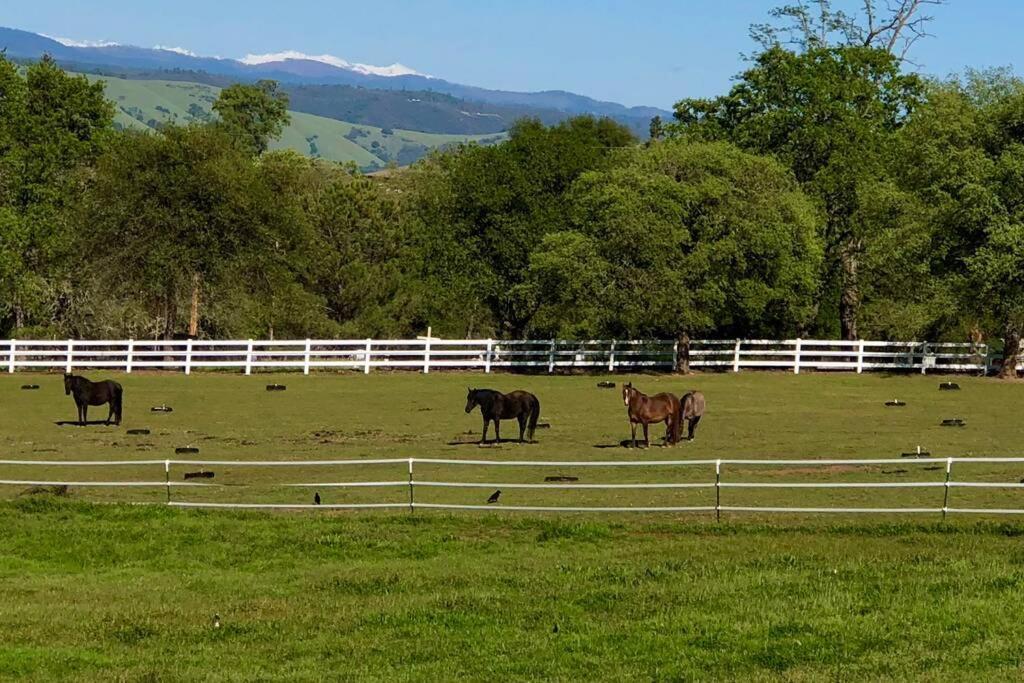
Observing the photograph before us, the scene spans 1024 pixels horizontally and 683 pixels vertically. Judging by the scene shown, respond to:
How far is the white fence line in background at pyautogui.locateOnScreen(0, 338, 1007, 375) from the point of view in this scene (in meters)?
53.3

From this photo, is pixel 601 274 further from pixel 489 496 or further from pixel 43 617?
pixel 43 617

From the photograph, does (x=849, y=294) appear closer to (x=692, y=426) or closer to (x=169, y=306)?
(x=169, y=306)

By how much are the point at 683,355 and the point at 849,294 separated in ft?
Answer: 38.3

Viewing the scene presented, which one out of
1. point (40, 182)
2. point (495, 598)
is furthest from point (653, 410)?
point (40, 182)

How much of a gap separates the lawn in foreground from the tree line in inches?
1205

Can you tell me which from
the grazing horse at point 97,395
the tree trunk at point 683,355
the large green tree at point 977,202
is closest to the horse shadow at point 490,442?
the grazing horse at point 97,395

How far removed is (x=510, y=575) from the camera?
62.0 feet

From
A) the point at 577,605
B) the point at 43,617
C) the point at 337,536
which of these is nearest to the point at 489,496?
the point at 337,536

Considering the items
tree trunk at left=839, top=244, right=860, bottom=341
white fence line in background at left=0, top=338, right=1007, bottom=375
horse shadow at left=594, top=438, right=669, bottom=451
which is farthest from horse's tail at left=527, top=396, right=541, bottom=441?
tree trunk at left=839, top=244, right=860, bottom=341

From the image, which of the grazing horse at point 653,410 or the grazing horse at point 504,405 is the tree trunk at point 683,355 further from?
the grazing horse at point 653,410

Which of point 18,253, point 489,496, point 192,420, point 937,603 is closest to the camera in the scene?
point 937,603

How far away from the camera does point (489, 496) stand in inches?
1013

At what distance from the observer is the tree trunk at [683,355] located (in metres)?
53.7

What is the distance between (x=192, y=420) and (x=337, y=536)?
1749cm
